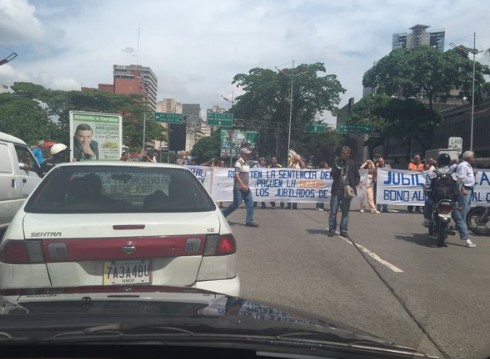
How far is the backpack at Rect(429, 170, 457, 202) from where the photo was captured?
9.80m

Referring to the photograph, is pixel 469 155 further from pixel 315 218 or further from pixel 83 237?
pixel 83 237

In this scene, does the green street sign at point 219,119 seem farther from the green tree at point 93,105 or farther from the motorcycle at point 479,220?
the motorcycle at point 479,220

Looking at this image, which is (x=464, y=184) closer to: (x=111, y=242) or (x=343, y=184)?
(x=343, y=184)

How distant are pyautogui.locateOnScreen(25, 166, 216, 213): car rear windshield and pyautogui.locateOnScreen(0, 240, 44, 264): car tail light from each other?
45cm

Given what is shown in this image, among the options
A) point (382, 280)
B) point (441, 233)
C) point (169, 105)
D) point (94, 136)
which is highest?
point (169, 105)

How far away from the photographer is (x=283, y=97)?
56.7 metres

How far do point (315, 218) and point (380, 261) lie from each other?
19.9ft

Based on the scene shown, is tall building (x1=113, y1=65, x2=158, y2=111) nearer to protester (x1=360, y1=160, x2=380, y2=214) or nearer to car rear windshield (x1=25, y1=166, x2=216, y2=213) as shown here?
protester (x1=360, y1=160, x2=380, y2=214)

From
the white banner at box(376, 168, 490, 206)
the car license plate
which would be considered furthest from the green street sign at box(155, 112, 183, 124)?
the car license plate

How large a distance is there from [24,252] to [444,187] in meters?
7.85

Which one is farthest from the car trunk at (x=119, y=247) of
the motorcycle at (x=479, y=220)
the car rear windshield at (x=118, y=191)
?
the motorcycle at (x=479, y=220)

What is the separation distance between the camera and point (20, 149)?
9.62 m

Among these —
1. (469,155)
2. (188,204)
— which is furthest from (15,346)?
(469,155)

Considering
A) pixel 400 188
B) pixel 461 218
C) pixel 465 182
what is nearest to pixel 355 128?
pixel 400 188
